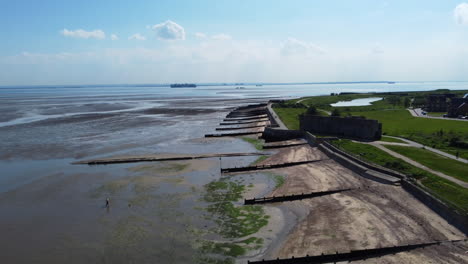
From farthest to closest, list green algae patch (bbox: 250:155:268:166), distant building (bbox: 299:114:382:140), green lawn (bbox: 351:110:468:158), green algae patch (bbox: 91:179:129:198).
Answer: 1. distant building (bbox: 299:114:382:140)
2. green algae patch (bbox: 250:155:268:166)
3. green lawn (bbox: 351:110:468:158)
4. green algae patch (bbox: 91:179:129:198)

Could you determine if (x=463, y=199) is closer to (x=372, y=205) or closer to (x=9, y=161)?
(x=372, y=205)

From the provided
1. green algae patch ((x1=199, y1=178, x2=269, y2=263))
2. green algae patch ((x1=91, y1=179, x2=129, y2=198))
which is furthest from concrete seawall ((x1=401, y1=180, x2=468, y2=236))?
green algae patch ((x1=91, y1=179, x2=129, y2=198))

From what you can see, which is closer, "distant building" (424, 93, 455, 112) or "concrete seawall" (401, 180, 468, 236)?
"concrete seawall" (401, 180, 468, 236)

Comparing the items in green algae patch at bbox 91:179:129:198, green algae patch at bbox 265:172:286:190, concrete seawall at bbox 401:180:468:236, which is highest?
concrete seawall at bbox 401:180:468:236

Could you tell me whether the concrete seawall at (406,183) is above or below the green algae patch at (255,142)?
above

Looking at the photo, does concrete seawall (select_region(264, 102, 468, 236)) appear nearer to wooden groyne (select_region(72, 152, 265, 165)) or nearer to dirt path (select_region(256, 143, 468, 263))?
dirt path (select_region(256, 143, 468, 263))

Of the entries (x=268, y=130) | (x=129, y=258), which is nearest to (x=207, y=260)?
(x=129, y=258)

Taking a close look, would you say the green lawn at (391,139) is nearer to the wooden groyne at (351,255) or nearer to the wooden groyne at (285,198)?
the wooden groyne at (285,198)

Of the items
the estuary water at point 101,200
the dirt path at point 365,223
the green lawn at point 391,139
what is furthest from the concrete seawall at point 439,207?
the green lawn at point 391,139
